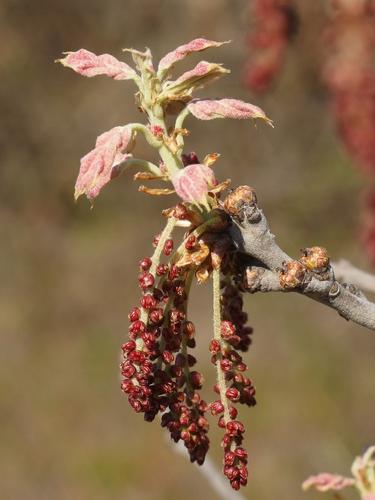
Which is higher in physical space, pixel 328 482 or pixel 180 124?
pixel 180 124

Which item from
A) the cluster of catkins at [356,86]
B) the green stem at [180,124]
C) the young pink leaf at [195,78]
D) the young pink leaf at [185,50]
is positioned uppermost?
the cluster of catkins at [356,86]

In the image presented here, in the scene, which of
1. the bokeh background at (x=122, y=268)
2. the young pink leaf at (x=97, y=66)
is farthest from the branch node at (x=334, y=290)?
the bokeh background at (x=122, y=268)

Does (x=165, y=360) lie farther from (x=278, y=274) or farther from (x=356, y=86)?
(x=356, y=86)

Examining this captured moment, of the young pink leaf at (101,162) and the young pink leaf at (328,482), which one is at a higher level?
the young pink leaf at (101,162)

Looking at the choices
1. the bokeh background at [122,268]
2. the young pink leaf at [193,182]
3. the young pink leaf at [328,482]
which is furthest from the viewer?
the bokeh background at [122,268]

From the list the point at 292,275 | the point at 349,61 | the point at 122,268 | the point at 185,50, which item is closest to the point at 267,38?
the point at 349,61

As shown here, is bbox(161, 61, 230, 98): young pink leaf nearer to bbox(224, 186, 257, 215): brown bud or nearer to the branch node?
bbox(224, 186, 257, 215): brown bud

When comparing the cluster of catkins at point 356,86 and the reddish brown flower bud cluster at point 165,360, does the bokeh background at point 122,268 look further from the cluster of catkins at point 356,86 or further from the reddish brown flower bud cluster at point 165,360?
the reddish brown flower bud cluster at point 165,360

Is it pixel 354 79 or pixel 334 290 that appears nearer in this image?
pixel 334 290
